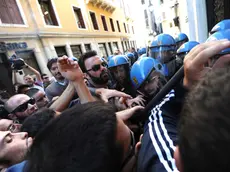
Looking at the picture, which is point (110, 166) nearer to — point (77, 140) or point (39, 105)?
point (77, 140)

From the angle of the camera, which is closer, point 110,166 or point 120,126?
point 110,166

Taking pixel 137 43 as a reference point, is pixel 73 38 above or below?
above

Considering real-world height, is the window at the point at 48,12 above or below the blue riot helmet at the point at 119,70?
above

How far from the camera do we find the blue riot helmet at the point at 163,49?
9.67ft

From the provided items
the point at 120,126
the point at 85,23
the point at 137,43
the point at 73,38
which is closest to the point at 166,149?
the point at 120,126

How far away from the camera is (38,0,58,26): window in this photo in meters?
11.0

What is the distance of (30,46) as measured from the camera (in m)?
9.03

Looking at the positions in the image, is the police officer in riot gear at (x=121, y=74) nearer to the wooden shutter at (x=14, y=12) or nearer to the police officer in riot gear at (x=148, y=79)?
the police officer in riot gear at (x=148, y=79)

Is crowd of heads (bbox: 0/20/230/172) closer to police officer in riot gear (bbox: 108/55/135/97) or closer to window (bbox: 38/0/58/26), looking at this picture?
police officer in riot gear (bbox: 108/55/135/97)

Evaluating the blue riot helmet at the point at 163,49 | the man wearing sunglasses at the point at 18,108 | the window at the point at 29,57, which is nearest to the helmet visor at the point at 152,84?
the blue riot helmet at the point at 163,49

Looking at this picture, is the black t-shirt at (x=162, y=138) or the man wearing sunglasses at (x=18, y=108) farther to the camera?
the man wearing sunglasses at (x=18, y=108)

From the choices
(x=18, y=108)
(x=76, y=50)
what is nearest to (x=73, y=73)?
(x=18, y=108)

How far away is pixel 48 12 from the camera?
456 inches

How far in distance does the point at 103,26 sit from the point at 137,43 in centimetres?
1886
